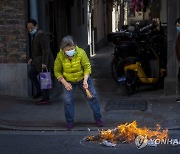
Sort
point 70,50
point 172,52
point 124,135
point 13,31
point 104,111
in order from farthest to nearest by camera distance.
Answer: point 13,31 → point 172,52 → point 104,111 → point 70,50 → point 124,135

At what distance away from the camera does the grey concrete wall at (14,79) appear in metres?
11.1

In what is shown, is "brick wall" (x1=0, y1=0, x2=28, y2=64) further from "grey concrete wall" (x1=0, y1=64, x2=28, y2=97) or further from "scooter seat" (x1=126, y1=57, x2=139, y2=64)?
"scooter seat" (x1=126, y1=57, x2=139, y2=64)

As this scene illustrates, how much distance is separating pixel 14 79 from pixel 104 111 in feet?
8.17

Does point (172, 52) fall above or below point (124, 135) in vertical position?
above

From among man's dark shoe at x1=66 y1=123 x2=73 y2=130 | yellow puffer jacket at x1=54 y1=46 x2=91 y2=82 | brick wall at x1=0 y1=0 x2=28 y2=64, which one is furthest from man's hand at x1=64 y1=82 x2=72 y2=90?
brick wall at x1=0 y1=0 x2=28 y2=64

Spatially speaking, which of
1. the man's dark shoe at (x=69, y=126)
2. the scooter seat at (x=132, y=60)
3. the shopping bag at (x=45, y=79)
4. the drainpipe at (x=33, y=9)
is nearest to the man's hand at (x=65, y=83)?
the man's dark shoe at (x=69, y=126)

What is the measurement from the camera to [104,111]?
9773mm

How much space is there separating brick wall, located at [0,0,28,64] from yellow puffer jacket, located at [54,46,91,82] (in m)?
3.03

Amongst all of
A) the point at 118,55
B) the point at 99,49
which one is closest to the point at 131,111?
the point at 118,55

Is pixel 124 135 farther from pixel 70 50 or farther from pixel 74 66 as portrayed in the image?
pixel 70 50

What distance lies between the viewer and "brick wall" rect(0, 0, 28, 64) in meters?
11.1

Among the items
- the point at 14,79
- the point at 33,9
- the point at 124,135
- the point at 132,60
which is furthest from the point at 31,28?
the point at 124,135

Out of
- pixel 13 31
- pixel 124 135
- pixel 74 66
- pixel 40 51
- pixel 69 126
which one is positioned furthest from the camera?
pixel 13 31

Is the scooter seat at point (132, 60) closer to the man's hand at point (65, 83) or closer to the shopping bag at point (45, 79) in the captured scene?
the shopping bag at point (45, 79)
